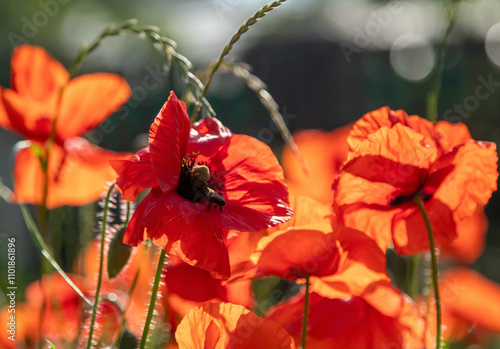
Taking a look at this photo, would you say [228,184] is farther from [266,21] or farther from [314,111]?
[266,21]

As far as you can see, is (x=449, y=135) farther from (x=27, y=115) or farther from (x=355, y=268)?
(x=27, y=115)

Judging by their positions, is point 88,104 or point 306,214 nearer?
point 306,214

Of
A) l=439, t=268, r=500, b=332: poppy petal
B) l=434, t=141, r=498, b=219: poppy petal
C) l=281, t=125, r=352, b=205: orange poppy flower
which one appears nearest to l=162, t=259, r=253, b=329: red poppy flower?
l=434, t=141, r=498, b=219: poppy petal

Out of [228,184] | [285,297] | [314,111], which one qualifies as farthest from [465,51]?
[228,184]

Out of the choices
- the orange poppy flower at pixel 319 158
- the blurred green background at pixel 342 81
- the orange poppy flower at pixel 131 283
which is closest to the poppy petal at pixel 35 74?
the orange poppy flower at pixel 131 283

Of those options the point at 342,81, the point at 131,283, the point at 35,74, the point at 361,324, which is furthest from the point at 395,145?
the point at 342,81

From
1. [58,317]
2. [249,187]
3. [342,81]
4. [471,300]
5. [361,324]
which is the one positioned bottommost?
[342,81]
